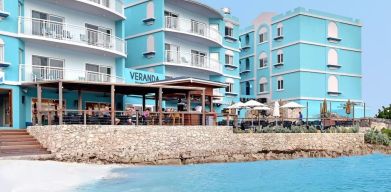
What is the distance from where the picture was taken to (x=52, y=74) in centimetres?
2652

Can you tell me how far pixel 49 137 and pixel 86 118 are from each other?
2.03m

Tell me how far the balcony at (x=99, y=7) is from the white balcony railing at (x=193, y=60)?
505cm

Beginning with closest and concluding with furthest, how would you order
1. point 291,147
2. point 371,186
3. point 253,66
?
point 371,186 → point 291,147 → point 253,66

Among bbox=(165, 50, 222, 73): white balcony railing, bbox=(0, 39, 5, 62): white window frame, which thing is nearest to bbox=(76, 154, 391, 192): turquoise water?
bbox=(0, 39, 5, 62): white window frame

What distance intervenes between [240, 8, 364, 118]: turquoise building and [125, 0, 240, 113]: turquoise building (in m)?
7.77

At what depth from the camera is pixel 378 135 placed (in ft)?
109

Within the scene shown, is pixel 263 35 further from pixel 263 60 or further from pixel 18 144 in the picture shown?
pixel 18 144

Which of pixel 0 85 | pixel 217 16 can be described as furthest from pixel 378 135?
pixel 0 85

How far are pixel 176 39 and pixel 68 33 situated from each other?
9.91 metres

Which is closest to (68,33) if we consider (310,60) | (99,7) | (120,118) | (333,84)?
(99,7)

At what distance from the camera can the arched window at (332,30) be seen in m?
44.5

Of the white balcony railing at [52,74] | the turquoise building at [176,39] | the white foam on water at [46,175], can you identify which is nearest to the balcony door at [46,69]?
the white balcony railing at [52,74]

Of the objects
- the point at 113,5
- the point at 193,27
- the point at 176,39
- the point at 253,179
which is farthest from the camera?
the point at 193,27

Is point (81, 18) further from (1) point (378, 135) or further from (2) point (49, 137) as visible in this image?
(1) point (378, 135)
